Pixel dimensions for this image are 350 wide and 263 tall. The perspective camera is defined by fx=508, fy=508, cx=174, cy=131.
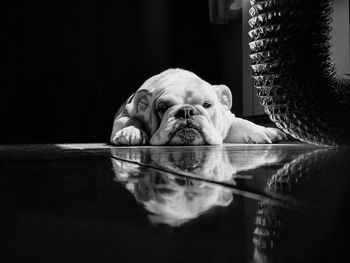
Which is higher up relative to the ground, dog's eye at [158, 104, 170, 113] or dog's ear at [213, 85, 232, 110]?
dog's ear at [213, 85, 232, 110]

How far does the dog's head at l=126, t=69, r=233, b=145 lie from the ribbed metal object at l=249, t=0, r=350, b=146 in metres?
1.27

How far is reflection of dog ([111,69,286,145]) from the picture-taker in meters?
2.27

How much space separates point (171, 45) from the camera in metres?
4.27

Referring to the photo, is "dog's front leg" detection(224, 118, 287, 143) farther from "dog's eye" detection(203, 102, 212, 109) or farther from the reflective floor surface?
the reflective floor surface

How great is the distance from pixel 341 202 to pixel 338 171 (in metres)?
0.23

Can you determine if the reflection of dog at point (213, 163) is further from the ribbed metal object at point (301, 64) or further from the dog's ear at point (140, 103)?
the dog's ear at point (140, 103)

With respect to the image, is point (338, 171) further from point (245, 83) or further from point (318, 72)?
point (245, 83)

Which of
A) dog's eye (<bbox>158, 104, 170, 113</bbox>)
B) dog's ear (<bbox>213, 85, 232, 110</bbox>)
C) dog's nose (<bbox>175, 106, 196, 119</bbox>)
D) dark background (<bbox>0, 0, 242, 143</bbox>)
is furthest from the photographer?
dark background (<bbox>0, 0, 242, 143</bbox>)

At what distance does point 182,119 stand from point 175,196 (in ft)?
6.52

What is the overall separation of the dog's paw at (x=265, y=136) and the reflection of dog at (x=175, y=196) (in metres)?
1.94

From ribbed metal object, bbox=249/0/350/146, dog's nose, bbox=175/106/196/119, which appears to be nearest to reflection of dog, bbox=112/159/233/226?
ribbed metal object, bbox=249/0/350/146

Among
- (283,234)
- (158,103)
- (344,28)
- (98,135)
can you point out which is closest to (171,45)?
(98,135)

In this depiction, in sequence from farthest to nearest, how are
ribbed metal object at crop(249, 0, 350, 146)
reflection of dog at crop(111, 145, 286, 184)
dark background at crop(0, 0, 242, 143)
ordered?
dark background at crop(0, 0, 242, 143), ribbed metal object at crop(249, 0, 350, 146), reflection of dog at crop(111, 145, 286, 184)

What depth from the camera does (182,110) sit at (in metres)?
2.36
